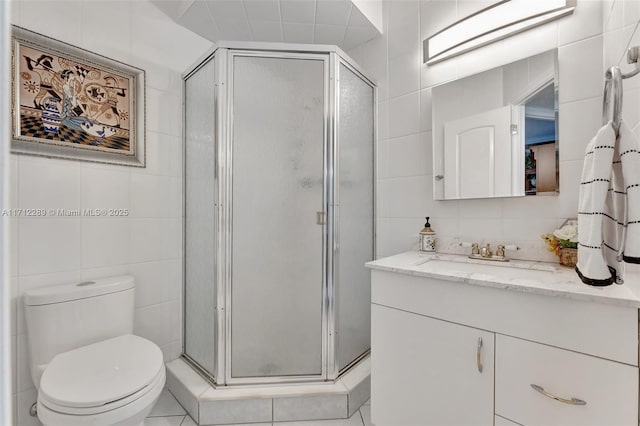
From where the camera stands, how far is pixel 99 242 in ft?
5.08

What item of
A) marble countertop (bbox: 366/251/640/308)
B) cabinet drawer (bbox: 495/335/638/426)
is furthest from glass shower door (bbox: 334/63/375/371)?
cabinet drawer (bbox: 495/335/638/426)

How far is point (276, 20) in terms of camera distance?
180 centimetres

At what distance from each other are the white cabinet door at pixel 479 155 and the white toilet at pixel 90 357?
5.36 ft

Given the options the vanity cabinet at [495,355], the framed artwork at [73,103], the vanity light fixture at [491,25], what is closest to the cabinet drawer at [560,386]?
the vanity cabinet at [495,355]

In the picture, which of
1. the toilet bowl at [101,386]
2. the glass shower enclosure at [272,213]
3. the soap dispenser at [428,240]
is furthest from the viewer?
the soap dispenser at [428,240]

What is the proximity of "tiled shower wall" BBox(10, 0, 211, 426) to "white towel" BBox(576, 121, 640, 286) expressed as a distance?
6.44 feet

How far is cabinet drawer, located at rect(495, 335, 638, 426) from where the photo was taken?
803 mm

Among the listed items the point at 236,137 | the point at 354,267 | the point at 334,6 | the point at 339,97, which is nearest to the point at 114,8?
the point at 236,137

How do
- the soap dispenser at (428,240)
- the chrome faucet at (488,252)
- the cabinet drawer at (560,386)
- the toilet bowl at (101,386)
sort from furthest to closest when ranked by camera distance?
the soap dispenser at (428,240), the chrome faucet at (488,252), the toilet bowl at (101,386), the cabinet drawer at (560,386)

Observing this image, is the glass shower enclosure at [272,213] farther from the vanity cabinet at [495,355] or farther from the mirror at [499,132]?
the mirror at [499,132]

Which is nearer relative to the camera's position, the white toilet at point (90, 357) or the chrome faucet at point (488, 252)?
the white toilet at point (90, 357)

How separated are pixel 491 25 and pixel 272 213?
1.42 metres

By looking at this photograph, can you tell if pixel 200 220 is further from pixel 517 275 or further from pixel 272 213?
pixel 517 275

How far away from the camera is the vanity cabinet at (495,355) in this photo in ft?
2.69
